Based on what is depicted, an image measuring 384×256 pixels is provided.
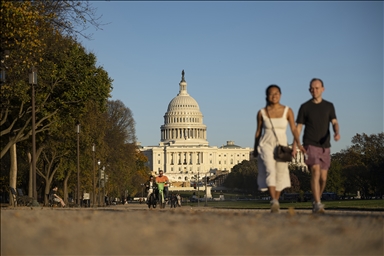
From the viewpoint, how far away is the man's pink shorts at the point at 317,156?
55.3 ft

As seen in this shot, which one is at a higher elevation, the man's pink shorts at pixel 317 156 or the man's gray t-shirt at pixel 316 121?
the man's gray t-shirt at pixel 316 121

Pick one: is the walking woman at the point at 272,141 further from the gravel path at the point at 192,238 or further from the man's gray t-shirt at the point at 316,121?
the gravel path at the point at 192,238

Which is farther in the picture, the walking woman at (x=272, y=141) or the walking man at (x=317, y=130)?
the walking man at (x=317, y=130)

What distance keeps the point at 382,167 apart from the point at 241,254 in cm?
9342

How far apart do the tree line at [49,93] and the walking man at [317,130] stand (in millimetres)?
15193

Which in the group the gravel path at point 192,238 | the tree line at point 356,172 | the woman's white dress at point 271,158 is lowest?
the gravel path at point 192,238

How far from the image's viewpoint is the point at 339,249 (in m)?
9.27

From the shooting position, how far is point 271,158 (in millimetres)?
16109

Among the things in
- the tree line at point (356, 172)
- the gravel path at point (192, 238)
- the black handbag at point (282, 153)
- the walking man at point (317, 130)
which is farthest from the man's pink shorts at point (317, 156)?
the tree line at point (356, 172)

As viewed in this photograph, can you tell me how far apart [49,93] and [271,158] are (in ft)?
99.2

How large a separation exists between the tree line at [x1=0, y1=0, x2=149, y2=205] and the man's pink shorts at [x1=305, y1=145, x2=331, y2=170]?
1555cm

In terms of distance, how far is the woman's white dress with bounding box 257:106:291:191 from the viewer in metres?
16.1

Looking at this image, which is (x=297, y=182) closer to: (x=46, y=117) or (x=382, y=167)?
(x=382, y=167)

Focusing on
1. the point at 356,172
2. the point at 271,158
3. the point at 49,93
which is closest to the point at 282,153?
the point at 271,158
